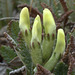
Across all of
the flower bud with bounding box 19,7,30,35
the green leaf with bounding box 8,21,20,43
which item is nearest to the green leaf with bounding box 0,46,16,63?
the green leaf with bounding box 8,21,20,43

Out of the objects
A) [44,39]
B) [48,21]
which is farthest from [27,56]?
[48,21]

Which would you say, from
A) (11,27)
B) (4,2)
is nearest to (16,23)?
(11,27)

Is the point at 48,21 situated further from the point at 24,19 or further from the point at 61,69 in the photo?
the point at 61,69

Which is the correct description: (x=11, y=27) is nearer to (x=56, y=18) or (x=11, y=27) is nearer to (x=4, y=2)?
(x=56, y=18)

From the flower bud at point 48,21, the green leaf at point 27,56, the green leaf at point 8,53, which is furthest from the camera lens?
the green leaf at point 8,53

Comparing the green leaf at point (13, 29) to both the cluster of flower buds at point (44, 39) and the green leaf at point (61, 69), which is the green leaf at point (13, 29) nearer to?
the cluster of flower buds at point (44, 39)

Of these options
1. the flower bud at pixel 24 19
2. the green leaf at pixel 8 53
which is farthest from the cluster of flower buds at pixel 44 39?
the green leaf at pixel 8 53

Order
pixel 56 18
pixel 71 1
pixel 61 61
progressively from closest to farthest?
pixel 61 61 → pixel 56 18 → pixel 71 1
